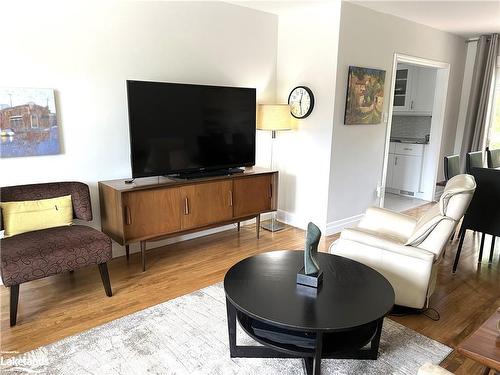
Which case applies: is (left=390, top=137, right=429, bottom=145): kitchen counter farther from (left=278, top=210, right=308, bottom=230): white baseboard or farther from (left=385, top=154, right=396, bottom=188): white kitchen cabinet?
(left=278, top=210, right=308, bottom=230): white baseboard

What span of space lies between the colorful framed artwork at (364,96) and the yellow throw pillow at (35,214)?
2928 millimetres

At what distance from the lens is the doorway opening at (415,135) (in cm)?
554

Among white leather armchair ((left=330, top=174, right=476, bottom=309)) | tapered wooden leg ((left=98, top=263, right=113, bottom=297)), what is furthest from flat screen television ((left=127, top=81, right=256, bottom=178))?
white leather armchair ((left=330, top=174, right=476, bottom=309))

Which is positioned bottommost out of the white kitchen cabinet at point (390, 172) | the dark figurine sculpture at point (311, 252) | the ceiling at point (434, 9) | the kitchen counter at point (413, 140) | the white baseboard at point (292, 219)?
the white baseboard at point (292, 219)

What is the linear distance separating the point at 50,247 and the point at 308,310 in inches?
69.0

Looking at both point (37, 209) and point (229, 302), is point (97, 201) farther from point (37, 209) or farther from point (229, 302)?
point (229, 302)

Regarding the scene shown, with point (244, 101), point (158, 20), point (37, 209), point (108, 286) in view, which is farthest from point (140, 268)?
point (158, 20)

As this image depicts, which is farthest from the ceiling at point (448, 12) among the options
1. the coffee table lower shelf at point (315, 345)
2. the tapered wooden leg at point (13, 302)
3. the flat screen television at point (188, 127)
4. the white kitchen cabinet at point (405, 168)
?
→ the tapered wooden leg at point (13, 302)

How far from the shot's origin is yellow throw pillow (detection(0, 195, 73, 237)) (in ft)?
8.71

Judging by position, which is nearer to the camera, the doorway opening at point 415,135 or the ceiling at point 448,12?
the ceiling at point 448,12

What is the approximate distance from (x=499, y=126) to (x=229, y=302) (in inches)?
221

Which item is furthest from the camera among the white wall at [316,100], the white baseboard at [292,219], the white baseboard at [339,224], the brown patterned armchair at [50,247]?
the white baseboard at [292,219]

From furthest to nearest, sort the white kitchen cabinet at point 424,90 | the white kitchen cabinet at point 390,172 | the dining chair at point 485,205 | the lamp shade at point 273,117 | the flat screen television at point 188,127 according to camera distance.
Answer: the white kitchen cabinet at point 390,172
the white kitchen cabinet at point 424,90
the lamp shade at point 273,117
the dining chair at point 485,205
the flat screen television at point 188,127

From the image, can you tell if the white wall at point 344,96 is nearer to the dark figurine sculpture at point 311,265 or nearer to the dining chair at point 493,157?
the dining chair at point 493,157
